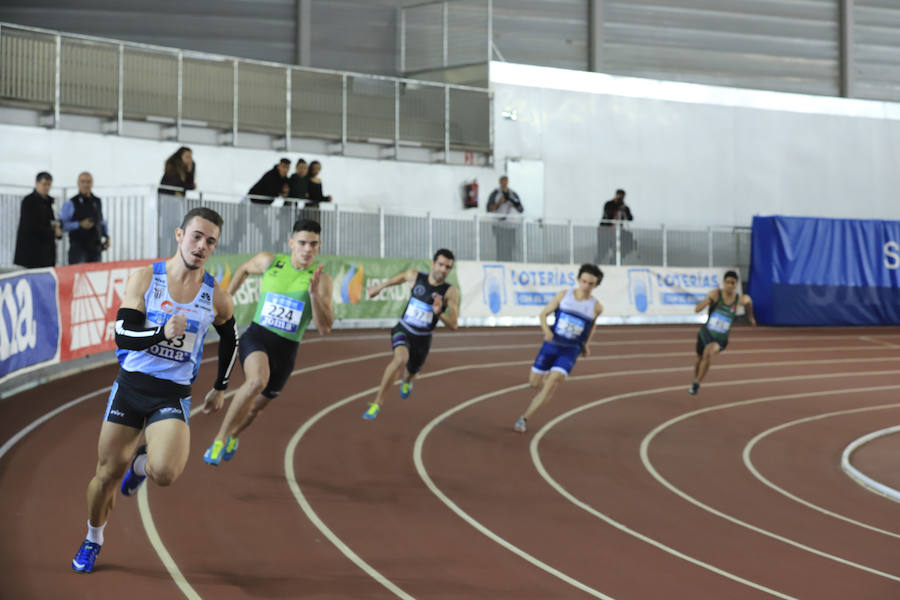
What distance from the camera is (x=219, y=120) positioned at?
21.0 m

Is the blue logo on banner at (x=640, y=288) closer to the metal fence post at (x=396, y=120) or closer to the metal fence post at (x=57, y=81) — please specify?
the metal fence post at (x=396, y=120)

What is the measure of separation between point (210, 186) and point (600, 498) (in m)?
12.9

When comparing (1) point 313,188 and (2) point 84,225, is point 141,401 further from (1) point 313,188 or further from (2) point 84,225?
(1) point 313,188

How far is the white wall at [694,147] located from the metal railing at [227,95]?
6.34 feet

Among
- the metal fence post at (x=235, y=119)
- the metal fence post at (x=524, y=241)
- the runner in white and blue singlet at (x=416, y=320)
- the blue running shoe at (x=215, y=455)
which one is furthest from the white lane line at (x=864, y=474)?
the metal fence post at (x=235, y=119)

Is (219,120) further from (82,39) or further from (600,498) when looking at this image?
(600,498)

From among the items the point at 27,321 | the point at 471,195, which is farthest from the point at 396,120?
the point at 27,321

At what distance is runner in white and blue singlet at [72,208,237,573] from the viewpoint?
5.55m

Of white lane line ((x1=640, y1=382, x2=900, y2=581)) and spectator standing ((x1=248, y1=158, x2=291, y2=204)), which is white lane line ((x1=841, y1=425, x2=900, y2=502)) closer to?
white lane line ((x1=640, y1=382, x2=900, y2=581))

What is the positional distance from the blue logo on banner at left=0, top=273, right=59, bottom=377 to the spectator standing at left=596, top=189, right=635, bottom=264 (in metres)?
13.7

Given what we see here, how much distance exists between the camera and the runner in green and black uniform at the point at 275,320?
28.2 ft

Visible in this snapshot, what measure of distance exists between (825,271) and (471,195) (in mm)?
8797

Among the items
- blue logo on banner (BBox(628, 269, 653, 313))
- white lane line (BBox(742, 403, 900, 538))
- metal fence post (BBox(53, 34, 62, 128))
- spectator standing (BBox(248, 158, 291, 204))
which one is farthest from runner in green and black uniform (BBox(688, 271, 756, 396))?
metal fence post (BBox(53, 34, 62, 128))

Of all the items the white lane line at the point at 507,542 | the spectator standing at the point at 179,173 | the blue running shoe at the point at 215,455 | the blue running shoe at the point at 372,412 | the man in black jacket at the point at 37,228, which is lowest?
the white lane line at the point at 507,542
